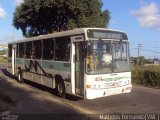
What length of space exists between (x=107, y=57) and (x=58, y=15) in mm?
24126

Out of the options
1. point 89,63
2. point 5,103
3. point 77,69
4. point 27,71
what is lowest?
point 5,103

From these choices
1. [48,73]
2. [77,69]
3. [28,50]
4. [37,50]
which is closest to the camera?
[77,69]

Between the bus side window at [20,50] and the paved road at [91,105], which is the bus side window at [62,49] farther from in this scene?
the bus side window at [20,50]

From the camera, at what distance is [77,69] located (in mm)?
14594

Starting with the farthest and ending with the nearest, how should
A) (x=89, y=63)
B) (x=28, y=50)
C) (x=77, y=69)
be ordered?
(x=28, y=50) → (x=77, y=69) → (x=89, y=63)

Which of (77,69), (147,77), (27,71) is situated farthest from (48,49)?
(147,77)

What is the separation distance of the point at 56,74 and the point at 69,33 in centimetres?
233

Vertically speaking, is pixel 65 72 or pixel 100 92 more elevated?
pixel 65 72

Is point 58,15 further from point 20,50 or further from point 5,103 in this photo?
point 5,103

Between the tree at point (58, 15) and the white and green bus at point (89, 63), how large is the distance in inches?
751

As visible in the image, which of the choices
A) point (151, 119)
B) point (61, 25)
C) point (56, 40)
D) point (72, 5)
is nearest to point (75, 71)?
point (56, 40)

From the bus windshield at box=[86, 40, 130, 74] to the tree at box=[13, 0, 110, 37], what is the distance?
70.1 feet

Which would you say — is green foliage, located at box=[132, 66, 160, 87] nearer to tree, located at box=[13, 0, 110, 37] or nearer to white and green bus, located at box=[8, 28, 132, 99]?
white and green bus, located at box=[8, 28, 132, 99]

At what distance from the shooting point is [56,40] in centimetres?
1677
